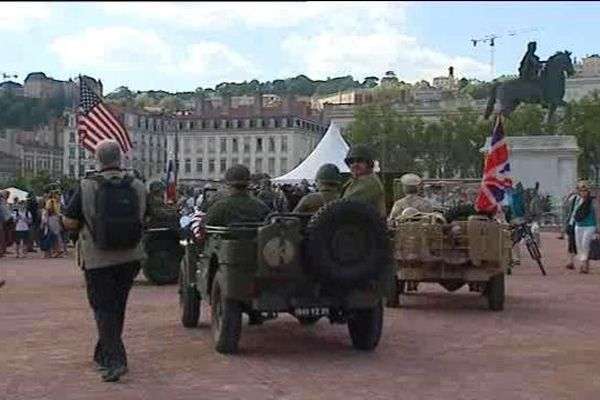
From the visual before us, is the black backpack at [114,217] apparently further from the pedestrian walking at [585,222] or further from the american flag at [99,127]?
the american flag at [99,127]

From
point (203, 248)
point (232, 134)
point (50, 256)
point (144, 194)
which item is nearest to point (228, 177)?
point (203, 248)

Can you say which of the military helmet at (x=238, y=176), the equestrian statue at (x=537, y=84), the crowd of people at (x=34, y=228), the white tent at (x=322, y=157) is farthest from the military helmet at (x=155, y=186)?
the equestrian statue at (x=537, y=84)

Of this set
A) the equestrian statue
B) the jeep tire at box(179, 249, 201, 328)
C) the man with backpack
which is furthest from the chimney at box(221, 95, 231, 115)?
the man with backpack


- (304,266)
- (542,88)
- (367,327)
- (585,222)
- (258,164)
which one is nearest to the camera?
(304,266)

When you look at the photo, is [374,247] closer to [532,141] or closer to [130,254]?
[130,254]

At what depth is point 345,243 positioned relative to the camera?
31.4 ft

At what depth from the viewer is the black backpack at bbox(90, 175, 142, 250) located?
28.3ft

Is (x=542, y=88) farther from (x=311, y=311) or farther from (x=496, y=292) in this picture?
(x=311, y=311)

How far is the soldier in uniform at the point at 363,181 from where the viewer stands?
10852mm

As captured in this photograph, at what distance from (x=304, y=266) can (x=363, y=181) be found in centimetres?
160

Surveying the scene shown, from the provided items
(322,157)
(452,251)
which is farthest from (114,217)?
(322,157)

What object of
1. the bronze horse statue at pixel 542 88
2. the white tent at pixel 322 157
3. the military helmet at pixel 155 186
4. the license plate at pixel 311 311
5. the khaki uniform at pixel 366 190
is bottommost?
the license plate at pixel 311 311

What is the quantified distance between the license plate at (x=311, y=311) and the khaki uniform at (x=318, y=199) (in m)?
1.03

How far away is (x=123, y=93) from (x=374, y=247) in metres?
160
